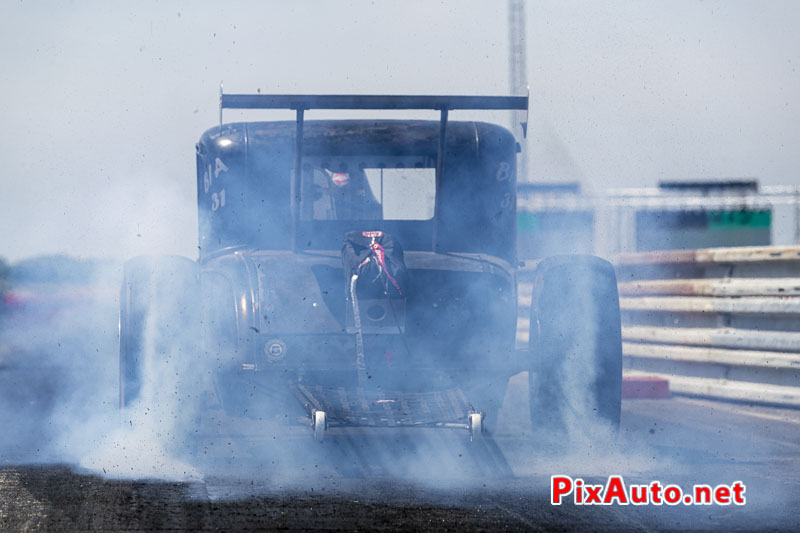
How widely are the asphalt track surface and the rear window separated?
1573 millimetres

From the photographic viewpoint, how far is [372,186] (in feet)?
26.0

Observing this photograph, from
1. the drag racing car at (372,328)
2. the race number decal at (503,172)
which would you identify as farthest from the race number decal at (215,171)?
the race number decal at (503,172)

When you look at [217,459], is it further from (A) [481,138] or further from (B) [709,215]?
(B) [709,215]

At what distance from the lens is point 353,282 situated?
661cm

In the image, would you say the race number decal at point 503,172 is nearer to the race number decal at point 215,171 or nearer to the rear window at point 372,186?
the rear window at point 372,186

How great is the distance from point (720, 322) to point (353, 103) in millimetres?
4604

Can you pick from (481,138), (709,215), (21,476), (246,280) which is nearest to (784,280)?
(481,138)

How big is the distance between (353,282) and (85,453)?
200 centimetres

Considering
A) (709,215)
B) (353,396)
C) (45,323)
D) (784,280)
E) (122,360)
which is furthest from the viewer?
(709,215)

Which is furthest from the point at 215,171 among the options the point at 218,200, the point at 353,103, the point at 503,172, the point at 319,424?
the point at 319,424

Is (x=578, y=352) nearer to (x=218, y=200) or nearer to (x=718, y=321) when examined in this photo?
(x=218, y=200)

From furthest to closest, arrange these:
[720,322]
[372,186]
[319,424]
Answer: [720,322] < [372,186] < [319,424]

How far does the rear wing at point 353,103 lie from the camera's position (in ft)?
22.7

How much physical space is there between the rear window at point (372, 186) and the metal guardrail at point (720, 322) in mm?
3205
